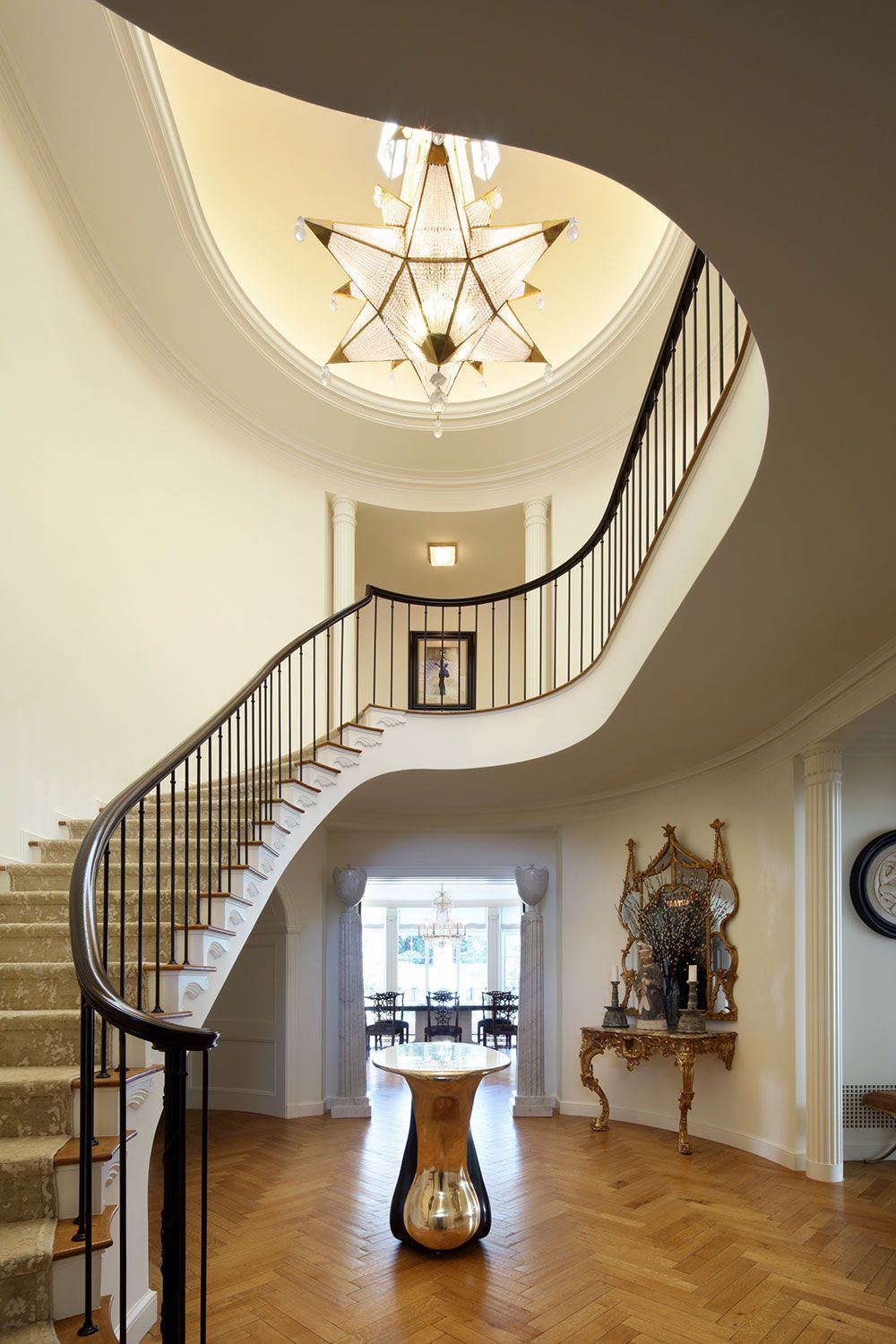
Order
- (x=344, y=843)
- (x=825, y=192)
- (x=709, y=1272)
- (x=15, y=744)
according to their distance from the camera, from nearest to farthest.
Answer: (x=825, y=192)
(x=709, y=1272)
(x=15, y=744)
(x=344, y=843)

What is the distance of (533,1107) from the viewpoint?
782cm

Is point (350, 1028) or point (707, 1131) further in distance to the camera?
point (350, 1028)

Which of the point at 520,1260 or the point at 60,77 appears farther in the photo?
the point at 60,77

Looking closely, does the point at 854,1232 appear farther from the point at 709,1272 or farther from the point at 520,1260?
the point at 520,1260

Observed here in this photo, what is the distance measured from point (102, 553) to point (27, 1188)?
437 centimetres

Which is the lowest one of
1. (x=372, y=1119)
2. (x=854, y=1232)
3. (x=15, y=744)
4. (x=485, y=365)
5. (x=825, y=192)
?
(x=372, y=1119)

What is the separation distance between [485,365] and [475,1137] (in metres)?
6.97

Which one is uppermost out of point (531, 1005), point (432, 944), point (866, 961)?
point (866, 961)

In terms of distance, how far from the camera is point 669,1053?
6.59 metres

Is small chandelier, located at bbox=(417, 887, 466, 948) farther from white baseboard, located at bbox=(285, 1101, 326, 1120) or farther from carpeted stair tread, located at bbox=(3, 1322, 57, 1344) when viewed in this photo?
carpeted stair tread, located at bbox=(3, 1322, 57, 1344)

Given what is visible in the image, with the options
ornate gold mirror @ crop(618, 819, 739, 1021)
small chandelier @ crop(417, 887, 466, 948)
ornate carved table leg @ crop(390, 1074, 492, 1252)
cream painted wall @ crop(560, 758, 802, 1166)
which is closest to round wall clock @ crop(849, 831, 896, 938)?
cream painted wall @ crop(560, 758, 802, 1166)

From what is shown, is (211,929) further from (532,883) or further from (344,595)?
(344,595)

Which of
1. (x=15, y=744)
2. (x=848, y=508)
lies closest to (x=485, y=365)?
(x=15, y=744)

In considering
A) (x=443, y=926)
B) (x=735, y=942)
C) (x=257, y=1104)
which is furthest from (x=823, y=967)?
(x=443, y=926)
